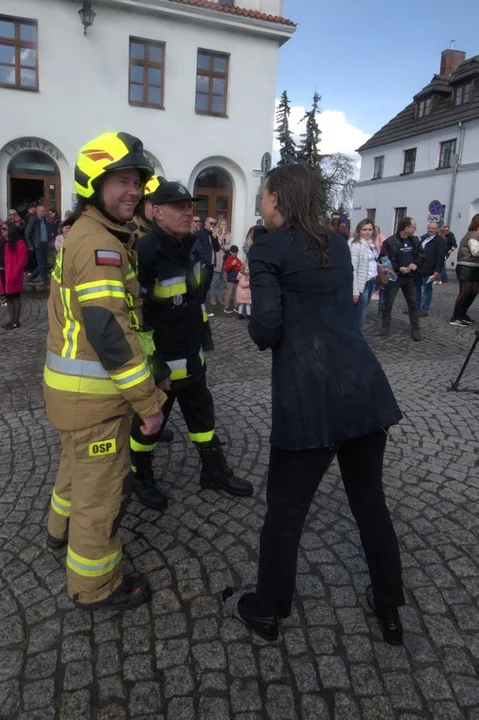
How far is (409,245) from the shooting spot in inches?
355

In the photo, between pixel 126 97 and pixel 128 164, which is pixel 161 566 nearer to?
pixel 128 164

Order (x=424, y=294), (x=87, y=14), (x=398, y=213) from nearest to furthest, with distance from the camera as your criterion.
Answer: (x=424, y=294) → (x=87, y=14) → (x=398, y=213)

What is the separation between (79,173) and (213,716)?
2211mm

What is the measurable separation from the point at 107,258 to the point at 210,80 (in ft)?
55.2

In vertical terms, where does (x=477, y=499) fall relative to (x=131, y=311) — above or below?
below

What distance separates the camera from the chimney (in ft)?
102

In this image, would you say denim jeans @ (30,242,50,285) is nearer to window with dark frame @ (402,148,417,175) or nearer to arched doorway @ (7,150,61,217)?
arched doorway @ (7,150,61,217)

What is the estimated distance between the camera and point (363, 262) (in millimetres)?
8312

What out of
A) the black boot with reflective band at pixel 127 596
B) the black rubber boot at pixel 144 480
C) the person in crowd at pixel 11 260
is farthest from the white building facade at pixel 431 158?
the black boot with reflective band at pixel 127 596

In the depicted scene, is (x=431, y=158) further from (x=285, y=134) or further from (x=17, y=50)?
(x=17, y=50)

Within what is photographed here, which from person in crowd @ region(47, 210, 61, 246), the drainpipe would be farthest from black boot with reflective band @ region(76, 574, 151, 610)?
the drainpipe

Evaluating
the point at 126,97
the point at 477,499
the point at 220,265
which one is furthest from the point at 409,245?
the point at 126,97

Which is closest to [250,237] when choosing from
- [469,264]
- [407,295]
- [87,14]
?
[407,295]

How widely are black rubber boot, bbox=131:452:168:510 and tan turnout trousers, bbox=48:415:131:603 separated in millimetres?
901
